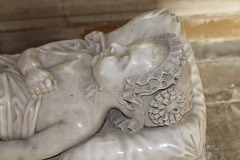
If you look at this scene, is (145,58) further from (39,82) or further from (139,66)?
(39,82)

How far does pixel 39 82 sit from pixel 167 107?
2.63ft

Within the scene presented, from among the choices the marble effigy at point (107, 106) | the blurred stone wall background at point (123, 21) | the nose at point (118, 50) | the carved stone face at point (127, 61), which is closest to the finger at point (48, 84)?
the marble effigy at point (107, 106)

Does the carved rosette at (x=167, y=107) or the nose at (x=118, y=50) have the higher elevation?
the nose at (x=118, y=50)

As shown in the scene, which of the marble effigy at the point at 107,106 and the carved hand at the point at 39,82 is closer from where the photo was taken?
the marble effigy at the point at 107,106

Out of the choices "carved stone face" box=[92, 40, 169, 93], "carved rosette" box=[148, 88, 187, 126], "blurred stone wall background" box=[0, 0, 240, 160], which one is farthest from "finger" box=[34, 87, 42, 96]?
"blurred stone wall background" box=[0, 0, 240, 160]

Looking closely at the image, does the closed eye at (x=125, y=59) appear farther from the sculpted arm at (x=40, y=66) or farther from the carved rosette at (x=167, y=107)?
the sculpted arm at (x=40, y=66)

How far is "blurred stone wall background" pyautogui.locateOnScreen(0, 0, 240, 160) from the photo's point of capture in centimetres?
325

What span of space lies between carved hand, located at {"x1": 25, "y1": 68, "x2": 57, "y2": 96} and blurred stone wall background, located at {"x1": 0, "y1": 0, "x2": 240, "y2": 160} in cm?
148

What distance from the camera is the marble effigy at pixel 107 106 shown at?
1.76 metres

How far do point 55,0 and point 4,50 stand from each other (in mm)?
762

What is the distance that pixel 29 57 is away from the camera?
6.65ft

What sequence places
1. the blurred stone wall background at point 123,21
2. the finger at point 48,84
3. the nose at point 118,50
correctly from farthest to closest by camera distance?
the blurred stone wall background at point 123,21 < the finger at point 48,84 < the nose at point 118,50

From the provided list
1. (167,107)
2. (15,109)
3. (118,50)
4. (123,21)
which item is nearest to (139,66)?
(118,50)

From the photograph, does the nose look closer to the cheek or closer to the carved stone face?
the carved stone face
